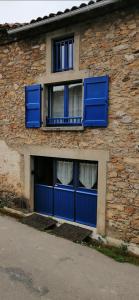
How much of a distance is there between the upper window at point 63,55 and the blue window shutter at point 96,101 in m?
0.98

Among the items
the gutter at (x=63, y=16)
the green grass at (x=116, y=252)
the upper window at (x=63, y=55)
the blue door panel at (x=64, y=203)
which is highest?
the gutter at (x=63, y=16)

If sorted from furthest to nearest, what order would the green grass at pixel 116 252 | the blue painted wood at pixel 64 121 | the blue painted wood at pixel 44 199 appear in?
the blue painted wood at pixel 44 199 < the blue painted wood at pixel 64 121 < the green grass at pixel 116 252

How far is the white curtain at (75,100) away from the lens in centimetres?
723

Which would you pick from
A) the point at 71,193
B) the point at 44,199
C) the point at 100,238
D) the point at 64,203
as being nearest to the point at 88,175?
the point at 71,193

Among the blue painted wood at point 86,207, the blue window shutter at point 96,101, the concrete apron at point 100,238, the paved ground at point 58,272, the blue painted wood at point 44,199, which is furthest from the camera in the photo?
the blue painted wood at point 44,199

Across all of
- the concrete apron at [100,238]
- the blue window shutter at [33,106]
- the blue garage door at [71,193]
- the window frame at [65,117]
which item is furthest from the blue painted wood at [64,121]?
the concrete apron at [100,238]

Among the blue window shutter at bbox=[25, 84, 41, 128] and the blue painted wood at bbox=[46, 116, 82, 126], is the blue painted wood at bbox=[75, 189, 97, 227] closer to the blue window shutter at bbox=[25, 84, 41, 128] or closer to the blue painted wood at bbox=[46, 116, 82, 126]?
the blue painted wood at bbox=[46, 116, 82, 126]

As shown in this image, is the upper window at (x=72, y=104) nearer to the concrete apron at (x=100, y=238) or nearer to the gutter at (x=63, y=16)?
the gutter at (x=63, y=16)

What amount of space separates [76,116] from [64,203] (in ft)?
8.61

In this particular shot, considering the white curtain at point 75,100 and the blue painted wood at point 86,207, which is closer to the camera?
the blue painted wood at point 86,207

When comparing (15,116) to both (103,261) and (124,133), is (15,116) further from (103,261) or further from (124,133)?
(103,261)

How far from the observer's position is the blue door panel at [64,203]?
752 centimetres

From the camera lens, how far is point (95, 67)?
659cm

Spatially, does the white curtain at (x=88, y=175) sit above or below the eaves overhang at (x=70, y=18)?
below
